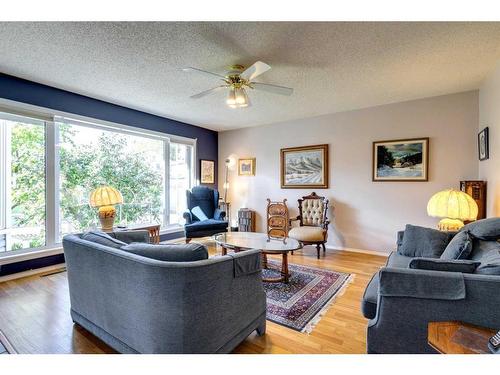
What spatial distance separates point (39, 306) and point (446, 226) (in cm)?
417

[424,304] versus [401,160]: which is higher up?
[401,160]

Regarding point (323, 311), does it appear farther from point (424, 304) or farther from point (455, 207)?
point (455, 207)

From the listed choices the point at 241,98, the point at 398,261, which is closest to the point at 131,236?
the point at 241,98

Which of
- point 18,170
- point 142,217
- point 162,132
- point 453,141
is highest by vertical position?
point 162,132

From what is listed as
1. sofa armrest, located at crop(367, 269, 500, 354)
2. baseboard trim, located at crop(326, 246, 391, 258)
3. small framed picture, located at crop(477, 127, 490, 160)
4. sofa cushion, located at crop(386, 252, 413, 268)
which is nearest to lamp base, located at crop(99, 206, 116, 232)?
sofa armrest, located at crop(367, 269, 500, 354)

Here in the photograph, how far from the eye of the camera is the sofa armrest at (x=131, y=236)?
90.4 inches

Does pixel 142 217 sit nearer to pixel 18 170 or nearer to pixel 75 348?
pixel 18 170

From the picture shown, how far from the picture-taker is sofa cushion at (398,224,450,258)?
2271mm

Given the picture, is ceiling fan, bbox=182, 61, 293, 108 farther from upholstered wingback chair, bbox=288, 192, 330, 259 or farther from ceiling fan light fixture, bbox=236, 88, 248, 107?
upholstered wingback chair, bbox=288, 192, 330, 259

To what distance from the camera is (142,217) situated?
4504 mm

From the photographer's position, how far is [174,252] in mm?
1424

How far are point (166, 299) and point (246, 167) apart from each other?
4.33 metres

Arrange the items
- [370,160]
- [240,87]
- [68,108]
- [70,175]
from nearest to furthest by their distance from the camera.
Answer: [240,87] → [68,108] → [70,175] → [370,160]
